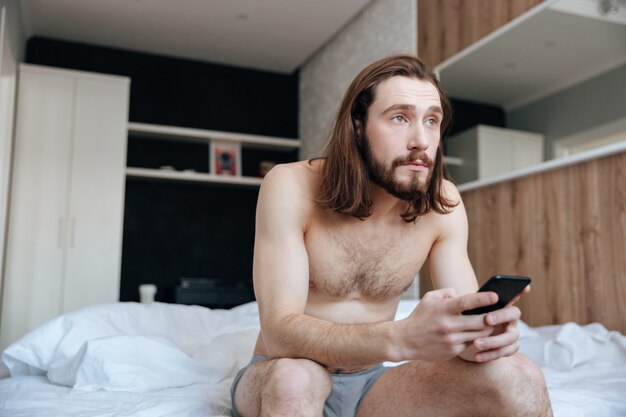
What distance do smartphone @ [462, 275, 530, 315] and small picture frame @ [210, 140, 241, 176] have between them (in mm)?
3881

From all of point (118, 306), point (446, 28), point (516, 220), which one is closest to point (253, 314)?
point (118, 306)

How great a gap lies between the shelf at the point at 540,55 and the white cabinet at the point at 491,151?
5.7 inches

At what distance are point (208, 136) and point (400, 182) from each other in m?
3.45

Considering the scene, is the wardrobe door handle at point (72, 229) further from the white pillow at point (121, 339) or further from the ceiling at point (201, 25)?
the white pillow at point (121, 339)

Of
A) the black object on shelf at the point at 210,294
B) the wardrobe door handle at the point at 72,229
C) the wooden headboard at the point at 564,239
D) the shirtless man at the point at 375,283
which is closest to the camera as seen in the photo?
the shirtless man at the point at 375,283

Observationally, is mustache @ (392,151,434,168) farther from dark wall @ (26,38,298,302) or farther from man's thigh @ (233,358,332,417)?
dark wall @ (26,38,298,302)

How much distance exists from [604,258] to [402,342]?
1.52m

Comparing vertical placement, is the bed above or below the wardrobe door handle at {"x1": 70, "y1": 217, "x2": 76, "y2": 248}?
below

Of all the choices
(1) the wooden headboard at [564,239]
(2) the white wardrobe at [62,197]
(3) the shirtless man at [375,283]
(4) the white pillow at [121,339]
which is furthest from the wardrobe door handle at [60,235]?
(3) the shirtless man at [375,283]

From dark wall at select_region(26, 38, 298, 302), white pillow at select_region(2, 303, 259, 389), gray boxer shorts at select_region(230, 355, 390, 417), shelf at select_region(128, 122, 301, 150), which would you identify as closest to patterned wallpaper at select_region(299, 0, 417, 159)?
shelf at select_region(128, 122, 301, 150)

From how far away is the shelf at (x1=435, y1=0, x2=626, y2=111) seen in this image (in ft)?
7.54

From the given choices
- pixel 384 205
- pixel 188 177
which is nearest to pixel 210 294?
pixel 188 177

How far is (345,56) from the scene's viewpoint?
4289 millimetres

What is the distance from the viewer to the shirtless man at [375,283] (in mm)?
1015
